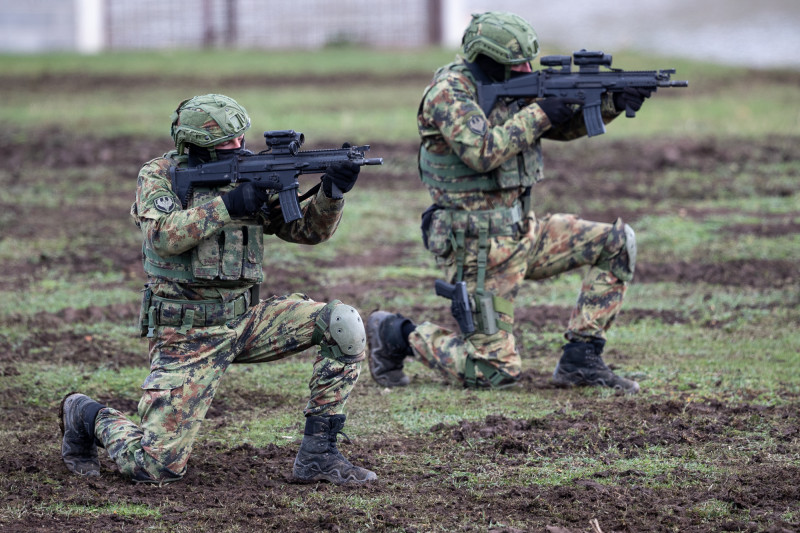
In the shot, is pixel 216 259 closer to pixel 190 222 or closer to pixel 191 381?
pixel 190 222

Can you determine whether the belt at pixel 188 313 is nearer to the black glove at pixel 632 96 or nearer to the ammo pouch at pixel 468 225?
the ammo pouch at pixel 468 225

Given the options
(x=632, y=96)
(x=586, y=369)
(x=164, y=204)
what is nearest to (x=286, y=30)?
(x=632, y=96)

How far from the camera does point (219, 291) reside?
19.5 feet

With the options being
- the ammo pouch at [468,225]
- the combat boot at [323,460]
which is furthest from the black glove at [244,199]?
the ammo pouch at [468,225]

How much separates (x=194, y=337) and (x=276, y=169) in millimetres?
962

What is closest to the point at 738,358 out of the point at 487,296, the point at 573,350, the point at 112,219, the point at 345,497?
the point at 573,350

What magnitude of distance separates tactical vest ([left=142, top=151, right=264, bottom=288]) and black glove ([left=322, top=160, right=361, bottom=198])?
46 cm

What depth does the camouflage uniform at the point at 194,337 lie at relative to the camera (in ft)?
18.8

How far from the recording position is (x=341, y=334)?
5742 mm

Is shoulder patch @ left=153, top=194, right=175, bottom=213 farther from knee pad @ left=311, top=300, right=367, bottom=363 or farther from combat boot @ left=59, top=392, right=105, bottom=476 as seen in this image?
combat boot @ left=59, top=392, right=105, bottom=476

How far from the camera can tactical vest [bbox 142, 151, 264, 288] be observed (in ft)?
19.0

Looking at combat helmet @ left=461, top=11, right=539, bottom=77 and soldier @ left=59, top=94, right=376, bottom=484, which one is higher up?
combat helmet @ left=461, top=11, right=539, bottom=77

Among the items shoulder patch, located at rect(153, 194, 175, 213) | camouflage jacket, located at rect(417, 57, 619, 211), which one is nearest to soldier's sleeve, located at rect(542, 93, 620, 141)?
camouflage jacket, located at rect(417, 57, 619, 211)

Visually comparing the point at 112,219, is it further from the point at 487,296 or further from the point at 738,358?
the point at 738,358
